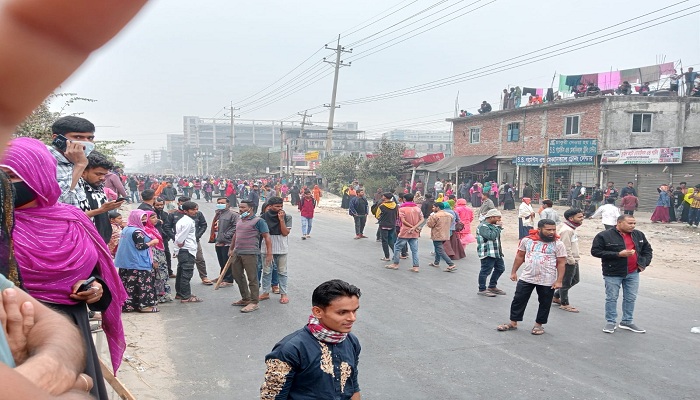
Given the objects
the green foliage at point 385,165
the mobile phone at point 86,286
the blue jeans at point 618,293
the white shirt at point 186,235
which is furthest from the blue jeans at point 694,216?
the mobile phone at point 86,286

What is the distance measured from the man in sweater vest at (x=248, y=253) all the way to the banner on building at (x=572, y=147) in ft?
64.4

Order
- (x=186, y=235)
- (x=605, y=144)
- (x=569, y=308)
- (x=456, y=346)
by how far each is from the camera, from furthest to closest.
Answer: (x=605, y=144)
(x=186, y=235)
(x=569, y=308)
(x=456, y=346)

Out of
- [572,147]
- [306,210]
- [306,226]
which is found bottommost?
[306,226]

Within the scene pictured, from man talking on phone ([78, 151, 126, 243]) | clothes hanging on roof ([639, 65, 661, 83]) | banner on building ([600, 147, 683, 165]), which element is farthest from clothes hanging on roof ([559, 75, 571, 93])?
man talking on phone ([78, 151, 126, 243])

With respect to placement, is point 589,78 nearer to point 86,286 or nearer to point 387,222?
point 387,222

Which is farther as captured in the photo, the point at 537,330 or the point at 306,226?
the point at 306,226

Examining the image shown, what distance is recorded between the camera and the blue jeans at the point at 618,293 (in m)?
6.21

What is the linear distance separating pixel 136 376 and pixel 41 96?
492cm

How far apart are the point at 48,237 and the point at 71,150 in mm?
771

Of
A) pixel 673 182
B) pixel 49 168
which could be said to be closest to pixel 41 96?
pixel 49 168

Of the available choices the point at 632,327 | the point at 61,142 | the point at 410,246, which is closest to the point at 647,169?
the point at 410,246

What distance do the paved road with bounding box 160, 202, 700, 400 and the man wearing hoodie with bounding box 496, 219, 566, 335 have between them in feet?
0.74

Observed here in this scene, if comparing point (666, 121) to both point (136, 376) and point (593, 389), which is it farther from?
point (136, 376)

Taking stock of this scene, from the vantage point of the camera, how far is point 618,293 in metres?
6.32
